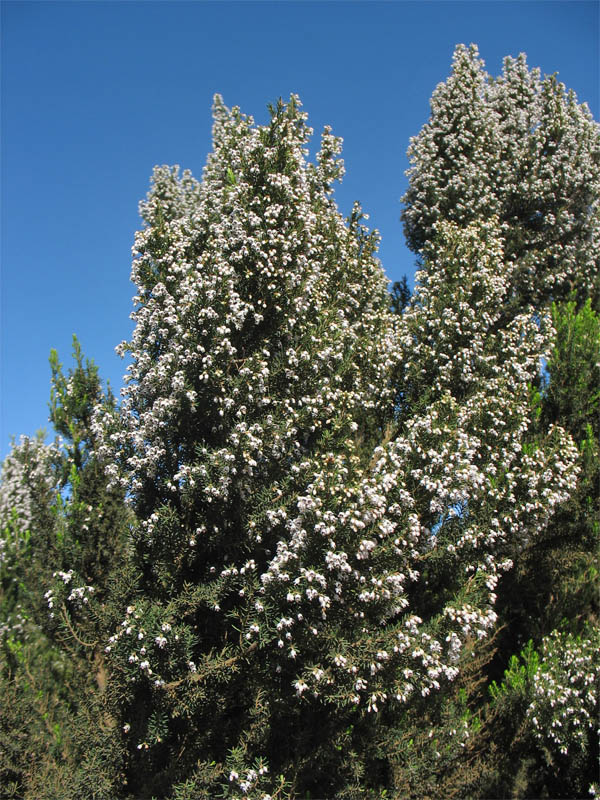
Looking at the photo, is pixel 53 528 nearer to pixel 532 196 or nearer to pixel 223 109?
Answer: pixel 223 109

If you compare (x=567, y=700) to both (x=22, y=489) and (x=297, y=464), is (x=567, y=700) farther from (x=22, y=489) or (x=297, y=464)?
(x=22, y=489)

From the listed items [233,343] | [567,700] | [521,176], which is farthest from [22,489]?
[521,176]

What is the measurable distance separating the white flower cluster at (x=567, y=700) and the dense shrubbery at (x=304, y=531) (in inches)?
2.1

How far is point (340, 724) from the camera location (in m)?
8.83

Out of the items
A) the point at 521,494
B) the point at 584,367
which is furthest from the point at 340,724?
the point at 584,367

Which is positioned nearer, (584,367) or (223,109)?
Answer: (584,367)

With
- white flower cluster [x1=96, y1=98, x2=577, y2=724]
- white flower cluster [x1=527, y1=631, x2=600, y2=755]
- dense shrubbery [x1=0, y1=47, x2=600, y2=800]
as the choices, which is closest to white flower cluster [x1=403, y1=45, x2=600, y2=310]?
dense shrubbery [x1=0, y1=47, x2=600, y2=800]

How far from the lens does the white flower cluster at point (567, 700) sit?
34.1 feet

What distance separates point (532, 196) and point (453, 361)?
742 centimetres

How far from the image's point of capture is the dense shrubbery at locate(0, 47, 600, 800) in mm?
7734

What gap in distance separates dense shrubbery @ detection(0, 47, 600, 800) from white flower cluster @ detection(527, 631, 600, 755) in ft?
0.17

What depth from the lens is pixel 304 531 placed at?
745cm

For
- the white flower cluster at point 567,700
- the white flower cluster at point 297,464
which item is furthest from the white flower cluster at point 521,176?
the white flower cluster at point 567,700

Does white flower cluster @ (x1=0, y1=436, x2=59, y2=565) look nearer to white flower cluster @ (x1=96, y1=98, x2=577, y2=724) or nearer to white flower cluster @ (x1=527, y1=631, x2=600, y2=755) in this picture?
white flower cluster @ (x1=96, y1=98, x2=577, y2=724)
